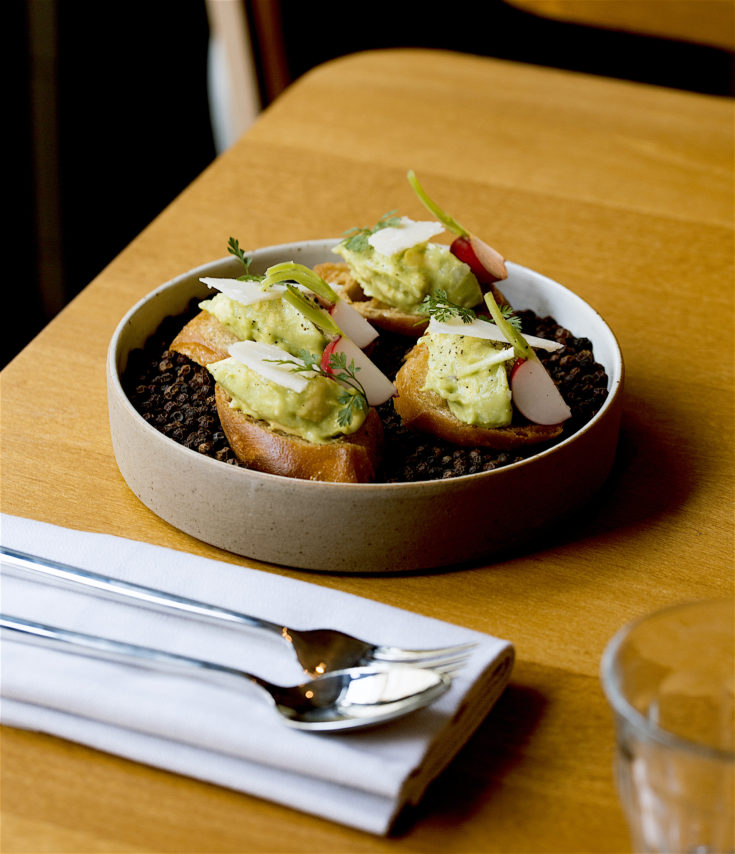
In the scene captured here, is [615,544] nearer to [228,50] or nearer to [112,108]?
[228,50]

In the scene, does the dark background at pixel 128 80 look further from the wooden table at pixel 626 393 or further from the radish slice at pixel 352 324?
the radish slice at pixel 352 324

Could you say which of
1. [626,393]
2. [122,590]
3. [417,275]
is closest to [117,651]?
[122,590]

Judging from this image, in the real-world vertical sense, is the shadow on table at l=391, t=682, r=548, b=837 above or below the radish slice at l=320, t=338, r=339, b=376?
below

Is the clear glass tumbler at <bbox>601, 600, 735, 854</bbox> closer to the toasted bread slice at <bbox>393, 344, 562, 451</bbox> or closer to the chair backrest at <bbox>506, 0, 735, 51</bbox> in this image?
the toasted bread slice at <bbox>393, 344, 562, 451</bbox>

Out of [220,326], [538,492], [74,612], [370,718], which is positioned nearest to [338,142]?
[220,326]

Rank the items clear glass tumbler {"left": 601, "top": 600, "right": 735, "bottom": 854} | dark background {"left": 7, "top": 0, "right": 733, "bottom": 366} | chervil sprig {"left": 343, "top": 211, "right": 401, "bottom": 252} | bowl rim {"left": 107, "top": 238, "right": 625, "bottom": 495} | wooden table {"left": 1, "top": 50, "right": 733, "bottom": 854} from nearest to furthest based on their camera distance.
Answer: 1. clear glass tumbler {"left": 601, "top": 600, "right": 735, "bottom": 854}
2. wooden table {"left": 1, "top": 50, "right": 733, "bottom": 854}
3. bowl rim {"left": 107, "top": 238, "right": 625, "bottom": 495}
4. chervil sprig {"left": 343, "top": 211, "right": 401, "bottom": 252}
5. dark background {"left": 7, "top": 0, "right": 733, "bottom": 366}

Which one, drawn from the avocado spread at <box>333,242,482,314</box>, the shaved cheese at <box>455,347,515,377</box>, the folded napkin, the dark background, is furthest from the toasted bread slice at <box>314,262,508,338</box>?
the dark background
